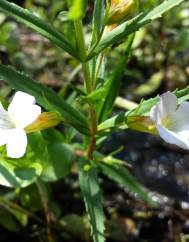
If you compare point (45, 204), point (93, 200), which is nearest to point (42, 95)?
point (93, 200)

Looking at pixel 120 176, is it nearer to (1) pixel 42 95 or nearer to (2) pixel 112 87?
(2) pixel 112 87

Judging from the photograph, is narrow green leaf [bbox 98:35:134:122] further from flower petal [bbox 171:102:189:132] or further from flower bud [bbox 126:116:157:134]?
flower petal [bbox 171:102:189:132]

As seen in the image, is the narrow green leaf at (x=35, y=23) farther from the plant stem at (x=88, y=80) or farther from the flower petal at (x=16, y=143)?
the flower petal at (x=16, y=143)

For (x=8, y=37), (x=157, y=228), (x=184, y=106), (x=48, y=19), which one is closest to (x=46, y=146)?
(x=184, y=106)

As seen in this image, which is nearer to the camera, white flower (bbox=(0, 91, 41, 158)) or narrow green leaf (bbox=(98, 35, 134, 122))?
white flower (bbox=(0, 91, 41, 158))

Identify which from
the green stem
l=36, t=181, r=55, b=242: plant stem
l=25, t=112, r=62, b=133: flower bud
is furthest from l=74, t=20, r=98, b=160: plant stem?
l=36, t=181, r=55, b=242: plant stem

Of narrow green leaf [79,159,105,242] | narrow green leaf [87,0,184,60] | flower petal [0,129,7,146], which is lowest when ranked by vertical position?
narrow green leaf [79,159,105,242]

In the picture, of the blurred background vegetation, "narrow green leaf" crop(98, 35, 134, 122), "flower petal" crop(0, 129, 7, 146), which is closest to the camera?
"flower petal" crop(0, 129, 7, 146)

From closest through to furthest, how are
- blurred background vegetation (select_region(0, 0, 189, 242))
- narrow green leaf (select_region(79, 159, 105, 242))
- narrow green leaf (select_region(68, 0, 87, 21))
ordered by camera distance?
narrow green leaf (select_region(68, 0, 87, 21))
narrow green leaf (select_region(79, 159, 105, 242))
blurred background vegetation (select_region(0, 0, 189, 242))
